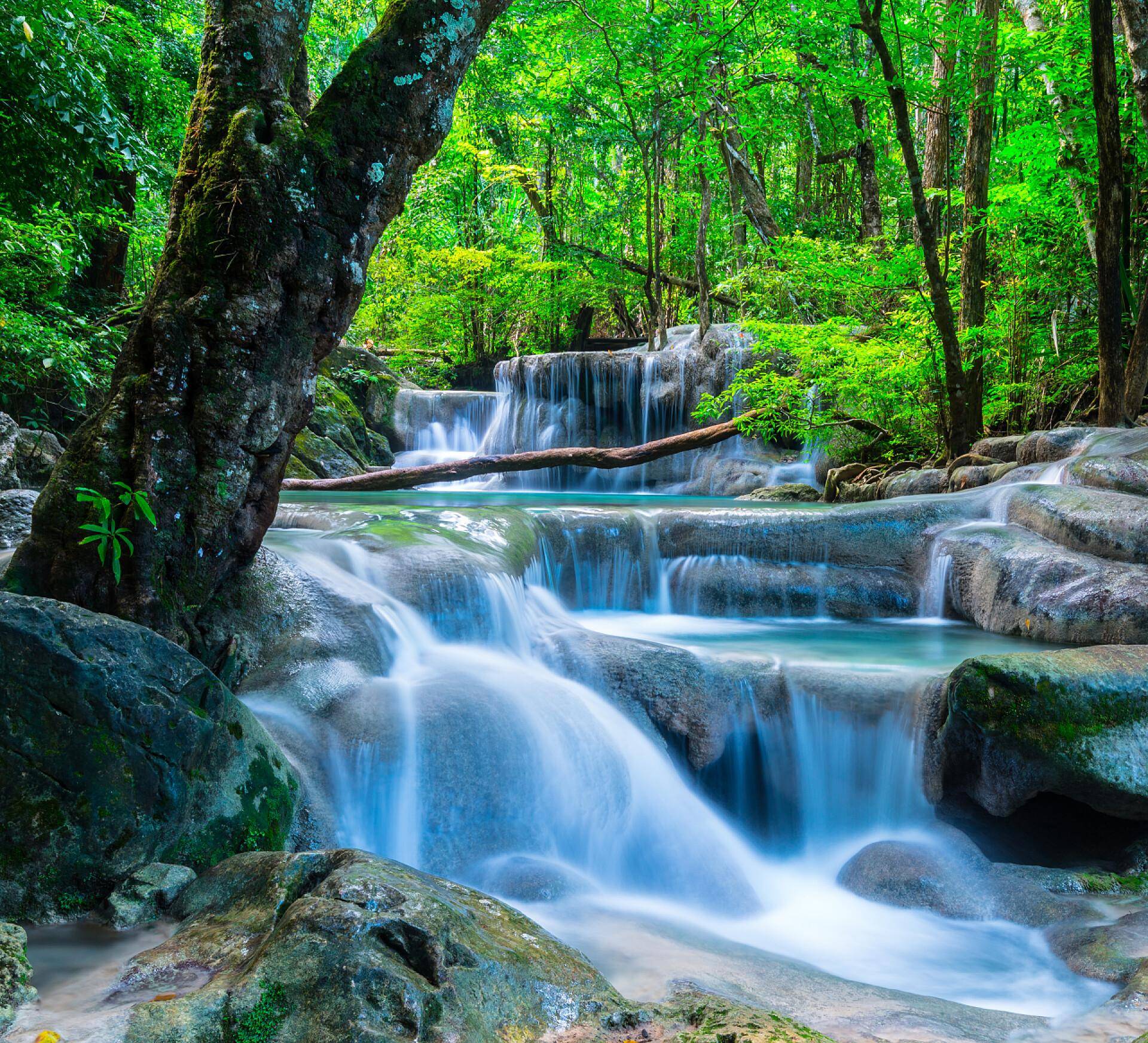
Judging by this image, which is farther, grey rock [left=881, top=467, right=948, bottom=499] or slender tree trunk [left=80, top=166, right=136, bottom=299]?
slender tree trunk [left=80, top=166, right=136, bottom=299]

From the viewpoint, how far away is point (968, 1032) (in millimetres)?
2496

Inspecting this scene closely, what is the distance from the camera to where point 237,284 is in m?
3.54

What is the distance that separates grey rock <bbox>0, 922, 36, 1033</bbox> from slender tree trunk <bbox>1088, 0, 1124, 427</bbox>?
911 centimetres

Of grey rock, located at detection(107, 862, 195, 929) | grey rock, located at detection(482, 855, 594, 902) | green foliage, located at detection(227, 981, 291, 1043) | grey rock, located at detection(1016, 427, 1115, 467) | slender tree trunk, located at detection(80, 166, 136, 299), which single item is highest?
slender tree trunk, located at detection(80, 166, 136, 299)

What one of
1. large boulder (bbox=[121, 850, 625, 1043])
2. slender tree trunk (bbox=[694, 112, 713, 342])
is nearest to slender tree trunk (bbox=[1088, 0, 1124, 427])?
slender tree trunk (bbox=[694, 112, 713, 342])

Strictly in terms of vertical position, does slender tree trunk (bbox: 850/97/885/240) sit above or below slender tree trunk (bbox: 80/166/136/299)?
above

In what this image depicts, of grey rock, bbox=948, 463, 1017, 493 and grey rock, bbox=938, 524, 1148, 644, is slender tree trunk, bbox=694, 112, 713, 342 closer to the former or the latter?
grey rock, bbox=948, 463, 1017, 493

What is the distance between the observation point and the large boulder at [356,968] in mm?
1785

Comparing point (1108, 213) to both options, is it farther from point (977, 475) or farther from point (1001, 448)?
point (977, 475)

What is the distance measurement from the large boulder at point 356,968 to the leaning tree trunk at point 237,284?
1.83m

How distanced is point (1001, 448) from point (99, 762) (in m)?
8.89

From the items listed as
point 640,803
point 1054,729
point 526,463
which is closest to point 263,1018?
point 640,803

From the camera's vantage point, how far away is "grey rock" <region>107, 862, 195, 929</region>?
246 centimetres

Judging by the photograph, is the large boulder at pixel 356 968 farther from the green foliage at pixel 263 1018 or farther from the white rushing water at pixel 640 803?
the white rushing water at pixel 640 803
